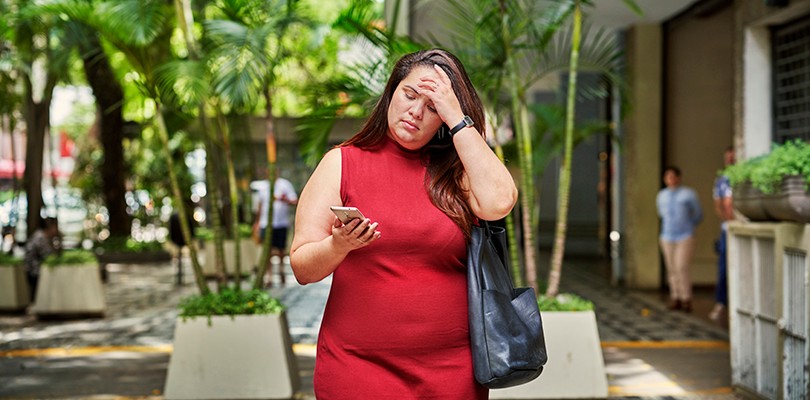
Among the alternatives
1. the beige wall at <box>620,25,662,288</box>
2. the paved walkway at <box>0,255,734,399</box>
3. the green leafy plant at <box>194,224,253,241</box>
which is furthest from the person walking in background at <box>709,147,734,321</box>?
the green leafy plant at <box>194,224,253,241</box>

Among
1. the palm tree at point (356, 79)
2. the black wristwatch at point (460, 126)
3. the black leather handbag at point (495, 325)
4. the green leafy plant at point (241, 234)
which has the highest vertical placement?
the palm tree at point (356, 79)

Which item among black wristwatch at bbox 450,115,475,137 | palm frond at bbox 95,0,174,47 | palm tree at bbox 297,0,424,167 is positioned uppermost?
palm frond at bbox 95,0,174,47

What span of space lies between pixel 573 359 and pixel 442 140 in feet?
14.0

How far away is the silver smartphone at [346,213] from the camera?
241cm

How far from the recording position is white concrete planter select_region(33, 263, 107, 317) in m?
12.1

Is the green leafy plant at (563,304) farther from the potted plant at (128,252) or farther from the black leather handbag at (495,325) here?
the potted plant at (128,252)

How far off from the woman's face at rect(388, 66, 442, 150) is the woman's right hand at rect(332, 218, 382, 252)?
0.31 meters

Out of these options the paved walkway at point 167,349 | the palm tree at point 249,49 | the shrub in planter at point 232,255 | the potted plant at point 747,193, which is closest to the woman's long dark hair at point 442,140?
the palm tree at point 249,49

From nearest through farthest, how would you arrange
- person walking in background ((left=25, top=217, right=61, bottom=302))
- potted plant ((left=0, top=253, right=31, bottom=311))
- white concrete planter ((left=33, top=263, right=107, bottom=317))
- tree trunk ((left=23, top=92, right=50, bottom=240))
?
1. white concrete planter ((left=33, top=263, right=107, bottom=317))
2. potted plant ((left=0, top=253, right=31, bottom=311))
3. person walking in background ((left=25, top=217, right=61, bottom=302))
4. tree trunk ((left=23, top=92, right=50, bottom=240))

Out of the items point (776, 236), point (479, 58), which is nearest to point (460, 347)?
point (776, 236)

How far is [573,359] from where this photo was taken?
6832mm

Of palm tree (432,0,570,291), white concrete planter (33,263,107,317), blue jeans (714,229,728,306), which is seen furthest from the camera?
white concrete planter (33,263,107,317)

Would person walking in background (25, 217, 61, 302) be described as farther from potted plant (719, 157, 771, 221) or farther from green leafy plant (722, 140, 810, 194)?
green leafy plant (722, 140, 810, 194)

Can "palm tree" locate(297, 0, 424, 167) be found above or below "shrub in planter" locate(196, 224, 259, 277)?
above
